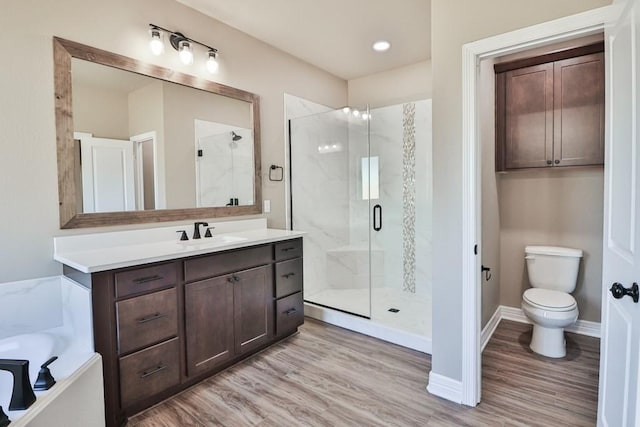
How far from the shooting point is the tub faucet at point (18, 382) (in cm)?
108

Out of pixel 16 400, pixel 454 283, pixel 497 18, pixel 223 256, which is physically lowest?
pixel 16 400

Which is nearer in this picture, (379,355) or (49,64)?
(49,64)

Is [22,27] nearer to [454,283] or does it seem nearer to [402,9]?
[402,9]

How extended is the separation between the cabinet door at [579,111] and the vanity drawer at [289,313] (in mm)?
2483

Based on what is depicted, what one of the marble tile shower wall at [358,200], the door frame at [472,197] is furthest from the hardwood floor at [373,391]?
the marble tile shower wall at [358,200]

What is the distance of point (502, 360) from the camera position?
96.3 inches

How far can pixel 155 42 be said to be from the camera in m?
2.28

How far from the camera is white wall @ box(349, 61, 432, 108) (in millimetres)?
3672

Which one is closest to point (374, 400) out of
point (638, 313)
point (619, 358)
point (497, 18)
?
point (619, 358)

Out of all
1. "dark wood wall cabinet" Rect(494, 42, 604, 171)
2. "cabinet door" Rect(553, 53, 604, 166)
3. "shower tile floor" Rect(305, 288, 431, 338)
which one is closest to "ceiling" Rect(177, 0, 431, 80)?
"dark wood wall cabinet" Rect(494, 42, 604, 171)

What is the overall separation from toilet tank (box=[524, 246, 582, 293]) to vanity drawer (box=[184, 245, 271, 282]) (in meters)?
2.30

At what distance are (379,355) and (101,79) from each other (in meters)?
2.71

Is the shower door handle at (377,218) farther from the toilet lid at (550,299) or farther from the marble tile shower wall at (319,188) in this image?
the toilet lid at (550,299)

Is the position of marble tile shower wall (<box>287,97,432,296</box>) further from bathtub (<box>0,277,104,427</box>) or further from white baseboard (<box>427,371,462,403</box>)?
bathtub (<box>0,277,104,427</box>)
